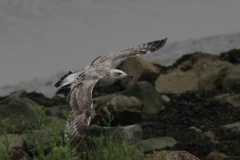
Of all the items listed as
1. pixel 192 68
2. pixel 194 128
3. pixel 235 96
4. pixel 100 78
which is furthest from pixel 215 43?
pixel 100 78

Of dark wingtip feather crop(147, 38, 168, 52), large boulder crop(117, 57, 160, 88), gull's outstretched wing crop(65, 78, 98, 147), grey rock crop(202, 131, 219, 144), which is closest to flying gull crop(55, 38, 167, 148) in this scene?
gull's outstretched wing crop(65, 78, 98, 147)

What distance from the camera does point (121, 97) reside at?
25.0ft

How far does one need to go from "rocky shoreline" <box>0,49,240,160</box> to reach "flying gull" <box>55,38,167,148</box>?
0.32 meters

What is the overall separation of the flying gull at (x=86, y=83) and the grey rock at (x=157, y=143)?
1.19 meters

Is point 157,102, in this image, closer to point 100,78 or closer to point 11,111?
point 100,78

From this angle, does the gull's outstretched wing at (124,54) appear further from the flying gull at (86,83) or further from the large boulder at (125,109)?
the large boulder at (125,109)

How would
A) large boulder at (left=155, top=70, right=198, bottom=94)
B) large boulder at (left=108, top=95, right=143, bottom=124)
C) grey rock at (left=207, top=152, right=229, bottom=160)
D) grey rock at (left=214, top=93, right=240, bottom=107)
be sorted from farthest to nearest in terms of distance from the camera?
large boulder at (left=155, top=70, right=198, bottom=94) → grey rock at (left=214, top=93, right=240, bottom=107) → large boulder at (left=108, top=95, right=143, bottom=124) → grey rock at (left=207, top=152, right=229, bottom=160)


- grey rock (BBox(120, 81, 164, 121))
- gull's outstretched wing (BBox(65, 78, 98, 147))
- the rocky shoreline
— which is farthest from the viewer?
grey rock (BBox(120, 81, 164, 121))

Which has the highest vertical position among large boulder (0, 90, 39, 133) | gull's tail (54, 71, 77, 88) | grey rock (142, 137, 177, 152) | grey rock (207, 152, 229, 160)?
gull's tail (54, 71, 77, 88)

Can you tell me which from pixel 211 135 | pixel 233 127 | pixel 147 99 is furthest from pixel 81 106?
pixel 233 127

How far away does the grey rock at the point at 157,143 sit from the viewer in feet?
20.4

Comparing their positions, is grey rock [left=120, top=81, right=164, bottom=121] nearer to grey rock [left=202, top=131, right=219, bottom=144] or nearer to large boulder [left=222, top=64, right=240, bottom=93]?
grey rock [left=202, top=131, right=219, bottom=144]

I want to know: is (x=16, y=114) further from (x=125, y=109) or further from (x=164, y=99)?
(x=164, y=99)

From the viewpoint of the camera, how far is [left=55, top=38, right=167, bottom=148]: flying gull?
5152mm
